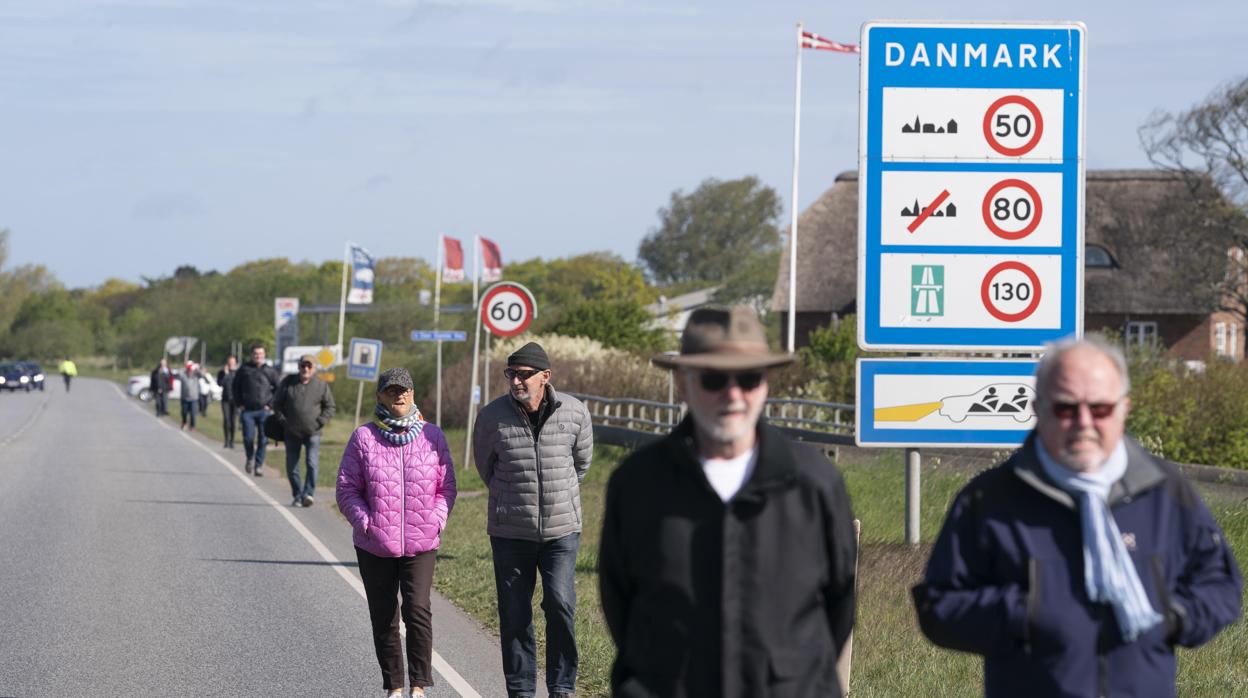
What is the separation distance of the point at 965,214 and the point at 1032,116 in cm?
75

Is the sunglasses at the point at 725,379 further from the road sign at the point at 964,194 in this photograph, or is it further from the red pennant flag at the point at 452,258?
the red pennant flag at the point at 452,258

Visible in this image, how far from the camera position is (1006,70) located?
432 inches

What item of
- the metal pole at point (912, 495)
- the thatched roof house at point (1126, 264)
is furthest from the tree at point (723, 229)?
the metal pole at point (912, 495)

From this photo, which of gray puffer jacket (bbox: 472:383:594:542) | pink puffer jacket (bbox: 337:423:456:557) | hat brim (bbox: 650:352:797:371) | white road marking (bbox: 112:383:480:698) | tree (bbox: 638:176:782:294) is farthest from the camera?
tree (bbox: 638:176:782:294)

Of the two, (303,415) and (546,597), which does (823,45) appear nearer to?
(303,415)

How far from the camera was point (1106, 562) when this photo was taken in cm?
387

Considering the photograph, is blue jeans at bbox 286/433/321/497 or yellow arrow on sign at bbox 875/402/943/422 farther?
blue jeans at bbox 286/433/321/497

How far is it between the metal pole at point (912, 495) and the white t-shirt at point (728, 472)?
7685 millimetres

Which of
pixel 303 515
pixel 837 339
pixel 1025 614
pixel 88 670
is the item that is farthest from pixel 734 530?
pixel 837 339

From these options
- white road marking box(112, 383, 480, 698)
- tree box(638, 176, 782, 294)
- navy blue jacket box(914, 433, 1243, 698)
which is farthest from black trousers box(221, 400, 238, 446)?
tree box(638, 176, 782, 294)

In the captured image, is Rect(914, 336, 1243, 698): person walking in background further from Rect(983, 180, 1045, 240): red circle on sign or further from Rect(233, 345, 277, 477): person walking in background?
Rect(233, 345, 277, 477): person walking in background

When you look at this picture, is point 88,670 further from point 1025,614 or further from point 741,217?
point 741,217

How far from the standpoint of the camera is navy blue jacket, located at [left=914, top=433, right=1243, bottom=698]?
397cm

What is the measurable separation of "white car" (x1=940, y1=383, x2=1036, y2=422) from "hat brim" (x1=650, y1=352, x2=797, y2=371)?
7236 mm
